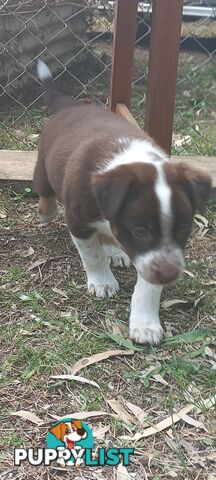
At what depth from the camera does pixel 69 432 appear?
215 centimetres

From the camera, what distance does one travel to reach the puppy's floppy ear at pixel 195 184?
7.73 feet

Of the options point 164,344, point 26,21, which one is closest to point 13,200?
point 164,344

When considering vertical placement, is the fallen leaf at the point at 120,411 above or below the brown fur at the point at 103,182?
below

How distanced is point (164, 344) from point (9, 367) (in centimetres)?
58

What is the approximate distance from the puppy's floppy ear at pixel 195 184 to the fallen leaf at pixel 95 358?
23.2 inches

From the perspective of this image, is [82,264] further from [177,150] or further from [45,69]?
[177,150]

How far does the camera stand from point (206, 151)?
4367 mm

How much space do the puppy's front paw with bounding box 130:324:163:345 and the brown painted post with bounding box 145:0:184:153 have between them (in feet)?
3.99

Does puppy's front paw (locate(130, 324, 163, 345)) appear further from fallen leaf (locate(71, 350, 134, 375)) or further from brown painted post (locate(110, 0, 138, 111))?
brown painted post (locate(110, 0, 138, 111))

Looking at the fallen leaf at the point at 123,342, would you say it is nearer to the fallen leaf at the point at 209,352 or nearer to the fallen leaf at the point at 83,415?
the fallen leaf at the point at 209,352

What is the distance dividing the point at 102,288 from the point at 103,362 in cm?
47

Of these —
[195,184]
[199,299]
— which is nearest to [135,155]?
[195,184]

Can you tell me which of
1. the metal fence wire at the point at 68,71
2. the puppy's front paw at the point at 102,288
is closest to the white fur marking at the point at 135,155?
the puppy's front paw at the point at 102,288

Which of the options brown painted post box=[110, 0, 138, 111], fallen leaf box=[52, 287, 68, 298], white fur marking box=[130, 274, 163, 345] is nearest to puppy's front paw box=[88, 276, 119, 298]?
fallen leaf box=[52, 287, 68, 298]
